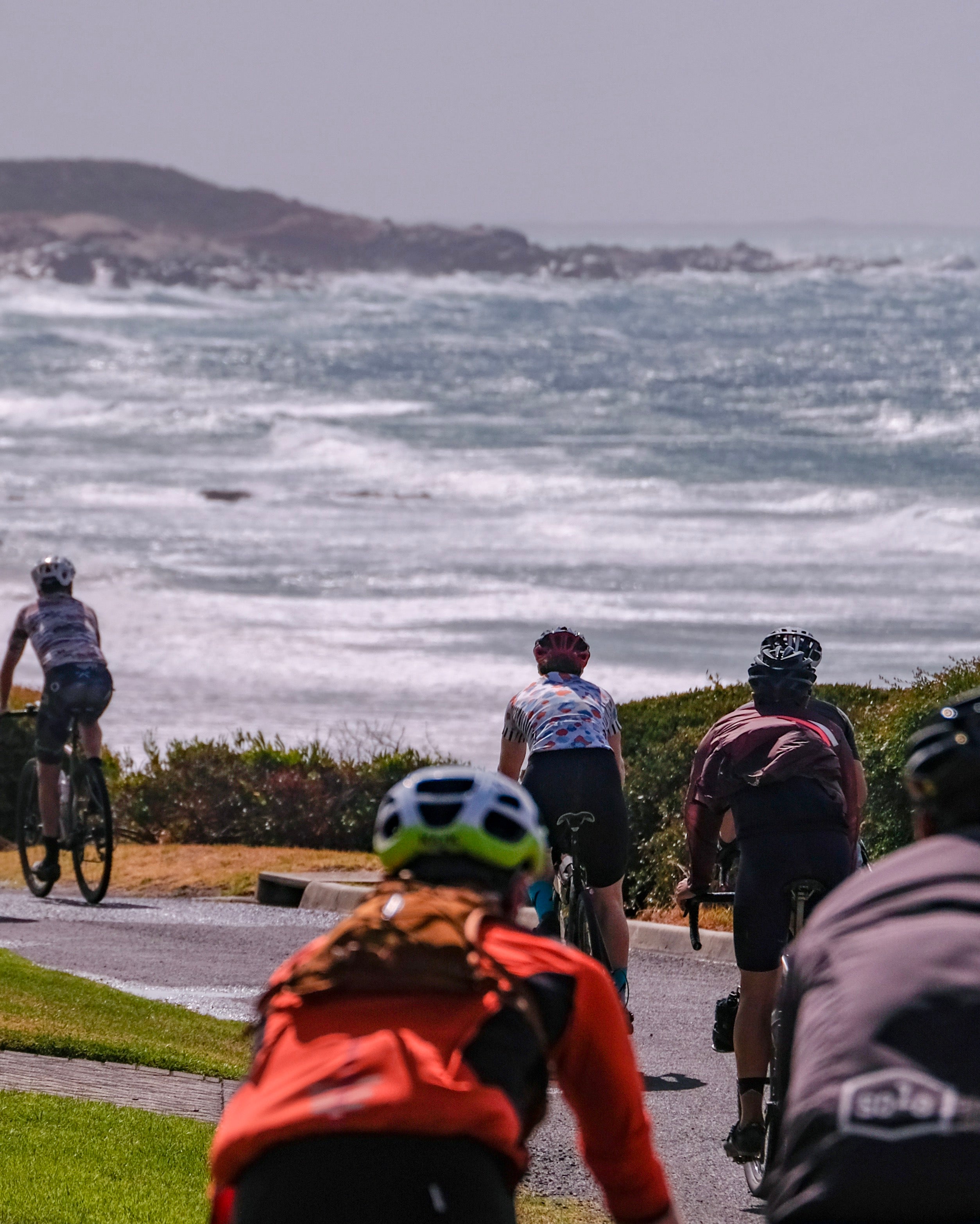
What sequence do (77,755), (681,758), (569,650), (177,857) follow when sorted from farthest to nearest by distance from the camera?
(177,857)
(681,758)
(77,755)
(569,650)

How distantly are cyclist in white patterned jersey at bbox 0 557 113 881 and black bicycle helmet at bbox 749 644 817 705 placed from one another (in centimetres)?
589

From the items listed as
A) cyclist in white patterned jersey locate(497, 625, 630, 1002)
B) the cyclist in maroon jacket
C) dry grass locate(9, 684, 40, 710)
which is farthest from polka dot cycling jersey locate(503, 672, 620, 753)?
dry grass locate(9, 684, 40, 710)

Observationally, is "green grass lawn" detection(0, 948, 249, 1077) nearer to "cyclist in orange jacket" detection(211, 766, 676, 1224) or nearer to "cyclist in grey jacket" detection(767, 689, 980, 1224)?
"cyclist in orange jacket" detection(211, 766, 676, 1224)

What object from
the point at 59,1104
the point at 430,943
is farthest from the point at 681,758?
the point at 430,943

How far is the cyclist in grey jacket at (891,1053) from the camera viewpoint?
247cm

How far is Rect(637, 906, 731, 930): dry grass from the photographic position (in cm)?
1140

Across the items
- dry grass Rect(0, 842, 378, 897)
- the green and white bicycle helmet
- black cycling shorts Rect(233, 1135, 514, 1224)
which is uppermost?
the green and white bicycle helmet

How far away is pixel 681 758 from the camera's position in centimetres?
1273

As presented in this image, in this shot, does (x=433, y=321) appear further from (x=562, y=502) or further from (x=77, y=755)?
(x=77, y=755)

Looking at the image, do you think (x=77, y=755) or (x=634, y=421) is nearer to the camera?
(x=77, y=755)

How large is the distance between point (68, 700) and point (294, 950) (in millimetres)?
1980

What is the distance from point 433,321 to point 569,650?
137 m

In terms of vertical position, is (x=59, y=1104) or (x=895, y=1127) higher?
(x=895, y=1127)

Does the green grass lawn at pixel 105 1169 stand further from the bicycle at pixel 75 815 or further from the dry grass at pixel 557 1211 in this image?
the bicycle at pixel 75 815
